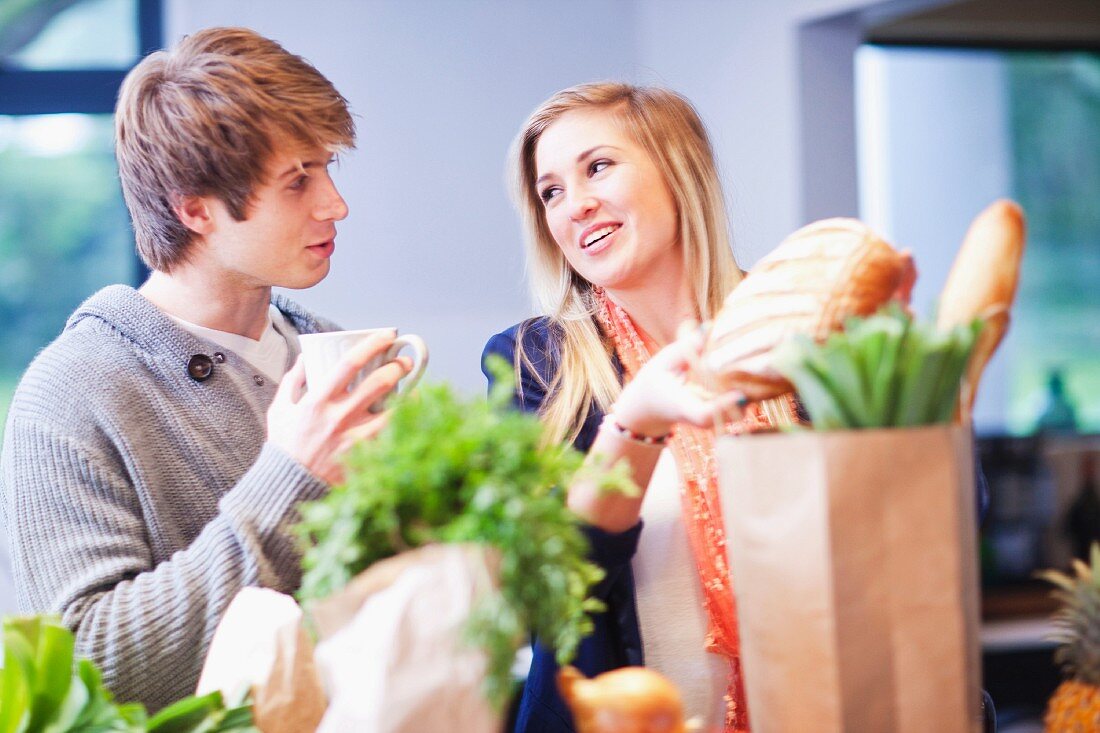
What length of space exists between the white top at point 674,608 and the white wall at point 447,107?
92.8 inches

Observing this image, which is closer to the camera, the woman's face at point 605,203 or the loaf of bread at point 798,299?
the loaf of bread at point 798,299

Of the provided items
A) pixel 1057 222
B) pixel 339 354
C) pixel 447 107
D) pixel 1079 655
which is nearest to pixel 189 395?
pixel 339 354

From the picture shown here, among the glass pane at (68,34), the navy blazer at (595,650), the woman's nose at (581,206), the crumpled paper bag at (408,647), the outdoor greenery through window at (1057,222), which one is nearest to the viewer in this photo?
the crumpled paper bag at (408,647)

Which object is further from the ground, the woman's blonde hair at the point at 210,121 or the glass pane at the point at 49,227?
the woman's blonde hair at the point at 210,121

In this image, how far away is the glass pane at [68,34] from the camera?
12.2 ft

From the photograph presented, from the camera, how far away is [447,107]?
3.92 m

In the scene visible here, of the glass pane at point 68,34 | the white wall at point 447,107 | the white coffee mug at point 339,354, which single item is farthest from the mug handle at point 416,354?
the glass pane at point 68,34

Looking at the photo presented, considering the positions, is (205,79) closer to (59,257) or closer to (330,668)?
(330,668)

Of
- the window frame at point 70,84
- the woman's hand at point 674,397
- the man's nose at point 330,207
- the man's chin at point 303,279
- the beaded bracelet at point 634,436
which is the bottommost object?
the beaded bracelet at point 634,436

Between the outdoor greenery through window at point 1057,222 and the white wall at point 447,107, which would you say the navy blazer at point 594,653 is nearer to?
the white wall at point 447,107

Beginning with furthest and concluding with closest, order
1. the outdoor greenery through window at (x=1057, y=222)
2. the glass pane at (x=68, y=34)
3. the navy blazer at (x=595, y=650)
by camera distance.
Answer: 1. the outdoor greenery through window at (x=1057, y=222)
2. the glass pane at (x=68, y=34)
3. the navy blazer at (x=595, y=650)

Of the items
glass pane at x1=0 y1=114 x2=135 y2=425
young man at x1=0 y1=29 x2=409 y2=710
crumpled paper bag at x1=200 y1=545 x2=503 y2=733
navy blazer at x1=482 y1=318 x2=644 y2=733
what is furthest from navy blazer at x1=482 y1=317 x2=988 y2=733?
glass pane at x1=0 y1=114 x2=135 y2=425

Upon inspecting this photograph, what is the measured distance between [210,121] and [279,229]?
0.51 feet

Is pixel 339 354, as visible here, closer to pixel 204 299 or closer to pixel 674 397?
pixel 674 397
